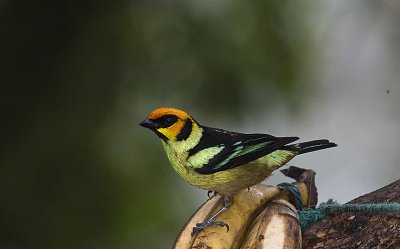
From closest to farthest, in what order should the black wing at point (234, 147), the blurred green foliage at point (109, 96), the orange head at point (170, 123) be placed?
the orange head at point (170, 123)
the black wing at point (234, 147)
the blurred green foliage at point (109, 96)

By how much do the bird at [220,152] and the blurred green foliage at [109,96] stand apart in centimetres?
93

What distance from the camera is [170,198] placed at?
3.37m

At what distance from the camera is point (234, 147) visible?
2.39m

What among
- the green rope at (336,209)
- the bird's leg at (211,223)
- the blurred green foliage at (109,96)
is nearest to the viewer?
the green rope at (336,209)

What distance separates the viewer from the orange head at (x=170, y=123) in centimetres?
223

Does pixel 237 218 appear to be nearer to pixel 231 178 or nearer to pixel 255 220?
pixel 255 220

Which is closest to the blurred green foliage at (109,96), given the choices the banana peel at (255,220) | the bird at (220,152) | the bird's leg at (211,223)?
the bird at (220,152)

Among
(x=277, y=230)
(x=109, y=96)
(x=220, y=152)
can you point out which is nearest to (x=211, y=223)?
(x=277, y=230)

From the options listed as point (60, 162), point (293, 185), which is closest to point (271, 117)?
point (60, 162)

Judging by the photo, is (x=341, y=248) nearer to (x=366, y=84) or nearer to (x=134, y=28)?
(x=134, y=28)

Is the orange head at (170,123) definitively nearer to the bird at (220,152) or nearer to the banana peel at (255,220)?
the bird at (220,152)

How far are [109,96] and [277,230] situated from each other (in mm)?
1709

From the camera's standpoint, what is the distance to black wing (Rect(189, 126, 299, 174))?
92.2 inches

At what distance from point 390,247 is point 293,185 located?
471 mm
